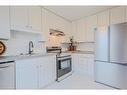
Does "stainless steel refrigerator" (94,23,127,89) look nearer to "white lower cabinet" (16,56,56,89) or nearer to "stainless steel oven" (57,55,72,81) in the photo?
"stainless steel oven" (57,55,72,81)

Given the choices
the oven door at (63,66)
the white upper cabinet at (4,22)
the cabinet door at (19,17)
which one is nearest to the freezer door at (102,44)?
the oven door at (63,66)

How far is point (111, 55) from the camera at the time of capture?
3076mm

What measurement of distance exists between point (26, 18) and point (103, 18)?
2.57m

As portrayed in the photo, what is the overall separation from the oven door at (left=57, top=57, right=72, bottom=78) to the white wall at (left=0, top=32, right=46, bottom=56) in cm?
63

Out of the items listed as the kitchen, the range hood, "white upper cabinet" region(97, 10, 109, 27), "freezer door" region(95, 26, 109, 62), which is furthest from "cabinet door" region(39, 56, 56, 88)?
"white upper cabinet" region(97, 10, 109, 27)

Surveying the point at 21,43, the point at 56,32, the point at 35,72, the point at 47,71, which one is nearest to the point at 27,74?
the point at 35,72

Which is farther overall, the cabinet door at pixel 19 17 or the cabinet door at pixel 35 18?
the cabinet door at pixel 35 18

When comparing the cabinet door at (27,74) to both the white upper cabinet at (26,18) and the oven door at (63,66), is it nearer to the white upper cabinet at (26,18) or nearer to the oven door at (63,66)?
the white upper cabinet at (26,18)

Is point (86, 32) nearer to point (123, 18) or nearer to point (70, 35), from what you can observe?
point (70, 35)

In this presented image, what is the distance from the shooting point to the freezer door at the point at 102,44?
321 centimetres

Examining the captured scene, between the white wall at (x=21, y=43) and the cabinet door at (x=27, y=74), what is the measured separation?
2.28 ft

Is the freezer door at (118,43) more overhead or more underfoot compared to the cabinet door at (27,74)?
more overhead

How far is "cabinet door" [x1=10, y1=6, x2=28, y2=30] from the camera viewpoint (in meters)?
2.64
